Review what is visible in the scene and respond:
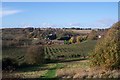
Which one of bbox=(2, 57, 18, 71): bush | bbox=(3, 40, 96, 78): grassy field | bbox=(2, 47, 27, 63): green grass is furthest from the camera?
bbox=(2, 47, 27, 63): green grass

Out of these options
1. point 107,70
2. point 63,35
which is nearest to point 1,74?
point 107,70

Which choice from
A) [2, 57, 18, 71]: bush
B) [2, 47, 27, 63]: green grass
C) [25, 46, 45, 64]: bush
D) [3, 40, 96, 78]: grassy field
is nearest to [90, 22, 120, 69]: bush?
[3, 40, 96, 78]: grassy field

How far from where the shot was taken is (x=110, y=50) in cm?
1862

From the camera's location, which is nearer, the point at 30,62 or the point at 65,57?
the point at 30,62

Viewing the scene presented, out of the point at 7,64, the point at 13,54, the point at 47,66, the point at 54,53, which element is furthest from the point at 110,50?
the point at 54,53

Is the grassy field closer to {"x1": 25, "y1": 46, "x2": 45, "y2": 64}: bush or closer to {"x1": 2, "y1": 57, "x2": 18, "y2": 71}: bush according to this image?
{"x1": 2, "y1": 57, "x2": 18, "y2": 71}: bush

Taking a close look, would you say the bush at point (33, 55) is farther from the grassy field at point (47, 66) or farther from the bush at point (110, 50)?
the bush at point (110, 50)

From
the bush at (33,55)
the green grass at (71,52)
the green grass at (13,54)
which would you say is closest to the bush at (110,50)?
the green grass at (13,54)

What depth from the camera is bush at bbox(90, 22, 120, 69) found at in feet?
60.2

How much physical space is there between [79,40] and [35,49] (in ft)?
107

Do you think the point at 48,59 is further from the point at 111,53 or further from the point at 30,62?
the point at 111,53

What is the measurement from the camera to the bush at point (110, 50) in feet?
60.2

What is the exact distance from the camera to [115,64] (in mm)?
18469

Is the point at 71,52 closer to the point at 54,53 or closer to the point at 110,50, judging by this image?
the point at 54,53
